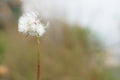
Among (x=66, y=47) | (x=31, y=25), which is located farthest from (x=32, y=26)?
(x=66, y=47)

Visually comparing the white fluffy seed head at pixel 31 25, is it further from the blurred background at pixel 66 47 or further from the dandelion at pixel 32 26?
the blurred background at pixel 66 47

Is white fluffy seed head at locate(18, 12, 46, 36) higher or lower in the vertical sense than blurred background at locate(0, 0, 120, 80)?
lower

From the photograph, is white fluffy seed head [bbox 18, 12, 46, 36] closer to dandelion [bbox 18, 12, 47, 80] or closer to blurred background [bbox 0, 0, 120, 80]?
dandelion [bbox 18, 12, 47, 80]

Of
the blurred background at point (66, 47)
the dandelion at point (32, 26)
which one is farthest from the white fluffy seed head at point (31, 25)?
the blurred background at point (66, 47)

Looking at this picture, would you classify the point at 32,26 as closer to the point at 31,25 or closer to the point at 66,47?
the point at 31,25

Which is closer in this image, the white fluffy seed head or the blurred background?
the white fluffy seed head

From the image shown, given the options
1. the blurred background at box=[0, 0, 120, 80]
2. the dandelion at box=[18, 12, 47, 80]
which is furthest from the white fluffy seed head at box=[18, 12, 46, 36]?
the blurred background at box=[0, 0, 120, 80]

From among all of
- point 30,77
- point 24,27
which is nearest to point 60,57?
point 30,77
